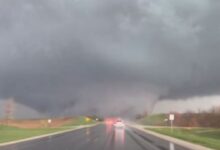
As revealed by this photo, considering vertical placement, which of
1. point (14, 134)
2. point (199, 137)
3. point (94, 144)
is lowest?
point (94, 144)

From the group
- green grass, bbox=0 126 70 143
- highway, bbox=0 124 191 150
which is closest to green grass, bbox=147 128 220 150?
highway, bbox=0 124 191 150

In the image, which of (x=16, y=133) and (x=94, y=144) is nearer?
(x=94, y=144)

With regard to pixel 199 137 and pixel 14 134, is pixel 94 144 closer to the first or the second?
pixel 199 137

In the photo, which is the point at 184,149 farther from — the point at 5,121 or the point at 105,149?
the point at 5,121

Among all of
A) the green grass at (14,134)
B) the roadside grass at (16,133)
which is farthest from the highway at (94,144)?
the roadside grass at (16,133)

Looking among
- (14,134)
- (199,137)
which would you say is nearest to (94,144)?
(199,137)

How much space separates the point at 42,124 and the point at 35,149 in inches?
2855

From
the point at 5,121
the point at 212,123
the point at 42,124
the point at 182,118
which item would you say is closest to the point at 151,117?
the point at 182,118

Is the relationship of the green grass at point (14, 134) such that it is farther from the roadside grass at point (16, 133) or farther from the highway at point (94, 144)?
the highway at point (94, 144)

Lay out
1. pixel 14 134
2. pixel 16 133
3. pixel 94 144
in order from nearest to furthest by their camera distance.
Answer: pixel 94 144, pixel 14 134, pixel 16 133

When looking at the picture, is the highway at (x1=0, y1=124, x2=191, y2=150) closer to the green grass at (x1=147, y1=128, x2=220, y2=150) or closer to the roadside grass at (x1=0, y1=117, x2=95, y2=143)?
the green grass at (x1=147, y1=128, x2=220, y2=150)

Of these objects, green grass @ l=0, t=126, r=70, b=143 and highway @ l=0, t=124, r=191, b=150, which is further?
green grass @ l=0, t=126, r=70, b=143

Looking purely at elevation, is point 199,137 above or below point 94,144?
above

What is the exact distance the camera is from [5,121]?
88562 millimetres
